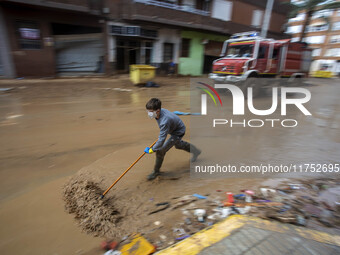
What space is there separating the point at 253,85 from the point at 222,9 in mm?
11402

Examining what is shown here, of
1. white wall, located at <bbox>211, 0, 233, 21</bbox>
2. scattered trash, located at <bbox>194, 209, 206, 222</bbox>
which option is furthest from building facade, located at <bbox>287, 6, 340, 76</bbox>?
scattered trash, located at <bbox>194, 209, 206, 222</bbox>

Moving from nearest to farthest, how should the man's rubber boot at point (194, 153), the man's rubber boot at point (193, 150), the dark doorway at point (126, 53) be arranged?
the man's rubber boot at point (193, 150) → the man's rubber boot at point (194, 153) → the dark doorway at point (126, 53)

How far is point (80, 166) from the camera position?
3695 millimetres

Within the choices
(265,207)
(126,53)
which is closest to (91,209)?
(265,207)

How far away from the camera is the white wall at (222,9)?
662 inches

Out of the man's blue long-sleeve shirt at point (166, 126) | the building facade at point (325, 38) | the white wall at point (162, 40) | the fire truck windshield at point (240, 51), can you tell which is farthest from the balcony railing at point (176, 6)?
the building facade at point (325, 38)

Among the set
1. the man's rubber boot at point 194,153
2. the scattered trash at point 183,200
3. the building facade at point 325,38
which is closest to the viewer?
the scattered trash at point 183,200

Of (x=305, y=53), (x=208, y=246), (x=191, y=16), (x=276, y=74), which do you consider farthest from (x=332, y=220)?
(x=191, y=16)

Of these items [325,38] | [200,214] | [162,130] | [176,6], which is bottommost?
[200,214]

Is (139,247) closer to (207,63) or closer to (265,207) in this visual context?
(265,207)

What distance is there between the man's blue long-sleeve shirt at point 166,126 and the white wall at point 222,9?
1654 cm

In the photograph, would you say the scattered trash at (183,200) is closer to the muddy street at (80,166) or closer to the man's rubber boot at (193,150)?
the muddy street at (80,166)

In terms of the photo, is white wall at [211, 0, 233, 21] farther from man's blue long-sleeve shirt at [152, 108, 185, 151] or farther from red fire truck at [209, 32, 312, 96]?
man's blue long-sleeve shirt at [152, 108, 185, 151]

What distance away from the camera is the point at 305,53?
1104cm
